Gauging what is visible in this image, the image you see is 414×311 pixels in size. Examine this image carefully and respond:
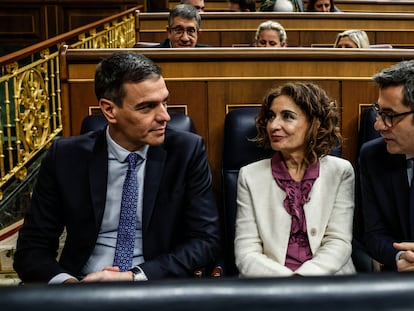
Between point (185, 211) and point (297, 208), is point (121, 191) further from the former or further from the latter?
point (297, 208)

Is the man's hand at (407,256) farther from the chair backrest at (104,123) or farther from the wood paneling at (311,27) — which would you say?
the wood paneling at (311,27)

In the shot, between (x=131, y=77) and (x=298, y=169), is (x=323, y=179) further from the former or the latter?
(x=131, y=77)

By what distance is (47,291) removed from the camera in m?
0.45

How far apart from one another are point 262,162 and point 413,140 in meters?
0.46

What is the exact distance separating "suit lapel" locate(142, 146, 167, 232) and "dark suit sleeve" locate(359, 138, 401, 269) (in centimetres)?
61

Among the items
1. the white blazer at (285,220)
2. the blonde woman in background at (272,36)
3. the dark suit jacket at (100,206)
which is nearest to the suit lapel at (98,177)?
the dark suit jacket at (100,206)

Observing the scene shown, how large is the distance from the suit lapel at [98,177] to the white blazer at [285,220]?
42 centimetres

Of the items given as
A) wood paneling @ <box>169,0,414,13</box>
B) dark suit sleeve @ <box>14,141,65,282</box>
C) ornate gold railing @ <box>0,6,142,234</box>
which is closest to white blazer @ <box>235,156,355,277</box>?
dark suit sleeve @ <box>14,141,65,282</box>

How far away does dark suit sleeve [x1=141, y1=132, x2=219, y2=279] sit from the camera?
160 cm

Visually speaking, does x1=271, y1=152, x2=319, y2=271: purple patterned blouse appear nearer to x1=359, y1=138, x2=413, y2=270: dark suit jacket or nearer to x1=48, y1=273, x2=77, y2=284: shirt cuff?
x1=359, y1=138, x2=413, y2=270: dark suit jacket

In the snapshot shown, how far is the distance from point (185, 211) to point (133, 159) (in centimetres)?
21

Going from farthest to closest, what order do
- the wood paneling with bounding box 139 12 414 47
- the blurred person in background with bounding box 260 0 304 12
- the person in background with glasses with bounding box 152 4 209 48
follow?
1. the blurred person in background with bounding box 260 0 304 12
2. the wood paneling with bounding box 139 12 414 47
3. the person in background with glasses with bounding box 152 4 209 48

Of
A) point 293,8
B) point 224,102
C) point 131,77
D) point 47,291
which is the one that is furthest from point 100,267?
point 293,8

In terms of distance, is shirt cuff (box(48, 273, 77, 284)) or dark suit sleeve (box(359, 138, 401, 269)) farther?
dark suit sleeve (box(359, 138, 401, 269))
